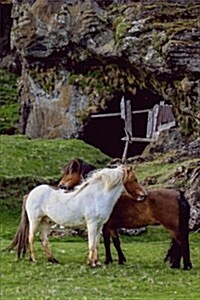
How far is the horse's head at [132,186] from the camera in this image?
671 inches

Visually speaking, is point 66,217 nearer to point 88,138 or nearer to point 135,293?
point 135,293

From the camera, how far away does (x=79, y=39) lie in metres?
36.6

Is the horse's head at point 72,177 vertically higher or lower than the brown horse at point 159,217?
higher

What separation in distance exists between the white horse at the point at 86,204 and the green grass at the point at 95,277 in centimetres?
62

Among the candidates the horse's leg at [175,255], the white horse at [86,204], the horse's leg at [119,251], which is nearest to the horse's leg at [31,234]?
the white horse at [86,204]

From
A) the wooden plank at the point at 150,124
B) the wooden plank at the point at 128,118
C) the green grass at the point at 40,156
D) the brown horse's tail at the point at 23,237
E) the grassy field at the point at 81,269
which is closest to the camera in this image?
the grassy field at the point at 81,269

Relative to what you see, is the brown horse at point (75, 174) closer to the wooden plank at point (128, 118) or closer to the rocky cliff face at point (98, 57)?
the rocky cliff face at point (98, 57)

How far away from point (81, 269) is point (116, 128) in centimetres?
2422

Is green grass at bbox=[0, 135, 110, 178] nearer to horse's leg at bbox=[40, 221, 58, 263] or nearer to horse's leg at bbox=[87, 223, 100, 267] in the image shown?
horse's leg at bbox=[40, 221, 58, 263]

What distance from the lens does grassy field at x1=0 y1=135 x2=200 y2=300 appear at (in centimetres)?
1359

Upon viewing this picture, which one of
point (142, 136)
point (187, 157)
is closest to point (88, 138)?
point (142, 136)

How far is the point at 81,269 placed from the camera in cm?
1617

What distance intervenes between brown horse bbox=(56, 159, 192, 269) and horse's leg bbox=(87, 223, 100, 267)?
0.63 m

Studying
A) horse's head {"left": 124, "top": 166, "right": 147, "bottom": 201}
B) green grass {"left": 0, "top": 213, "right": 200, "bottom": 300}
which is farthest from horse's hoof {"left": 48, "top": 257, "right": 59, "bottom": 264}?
horse's head {"left": 124, "top": 166, "right": 147, "bottom": 201}
